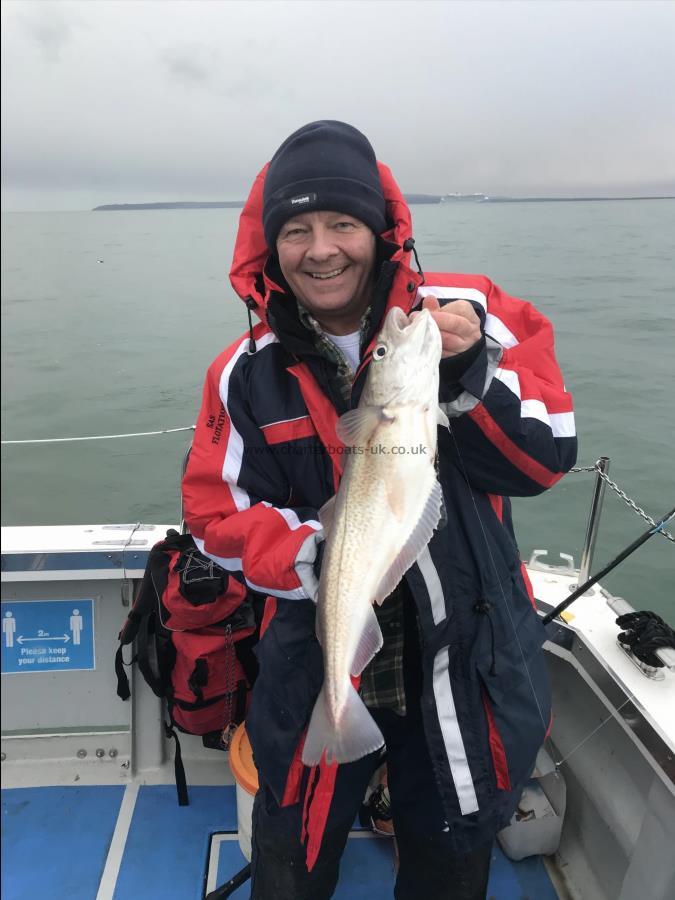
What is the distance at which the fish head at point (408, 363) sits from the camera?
1815 mm

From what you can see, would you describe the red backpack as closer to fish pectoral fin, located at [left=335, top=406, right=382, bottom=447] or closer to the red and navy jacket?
the red and navy jacket

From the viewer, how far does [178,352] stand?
1859cm

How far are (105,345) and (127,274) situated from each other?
2303cm

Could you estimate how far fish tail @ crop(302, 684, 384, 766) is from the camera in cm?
198

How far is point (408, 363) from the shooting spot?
1.84 m

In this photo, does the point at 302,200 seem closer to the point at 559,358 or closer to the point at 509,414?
the point at 509,414

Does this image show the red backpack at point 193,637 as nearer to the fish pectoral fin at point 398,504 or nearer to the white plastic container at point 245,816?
the white plastic container at point 245,816

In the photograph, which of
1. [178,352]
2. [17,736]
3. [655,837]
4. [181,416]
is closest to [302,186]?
[655,837]

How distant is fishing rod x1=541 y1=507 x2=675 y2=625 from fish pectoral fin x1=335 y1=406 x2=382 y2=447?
1.64m

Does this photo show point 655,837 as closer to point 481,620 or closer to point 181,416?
point 481,620

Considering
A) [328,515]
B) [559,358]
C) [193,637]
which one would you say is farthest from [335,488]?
[559,358]

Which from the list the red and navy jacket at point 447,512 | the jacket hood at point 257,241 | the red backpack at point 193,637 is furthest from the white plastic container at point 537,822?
the jacket hood at point 257,241

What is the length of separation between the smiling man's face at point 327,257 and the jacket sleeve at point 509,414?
0.48 metres

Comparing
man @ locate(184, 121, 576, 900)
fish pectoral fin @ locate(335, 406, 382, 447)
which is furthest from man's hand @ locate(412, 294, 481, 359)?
fish pectoral fin @ locate(335, 406, 382, 447)
